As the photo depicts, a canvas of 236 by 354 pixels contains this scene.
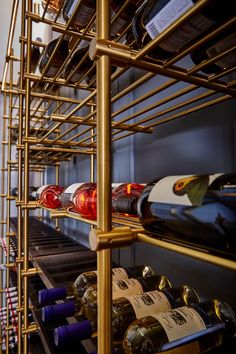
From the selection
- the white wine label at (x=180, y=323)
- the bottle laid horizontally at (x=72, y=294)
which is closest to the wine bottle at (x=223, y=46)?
the white wine label at (x=180, y=323)

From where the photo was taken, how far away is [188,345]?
34 cm

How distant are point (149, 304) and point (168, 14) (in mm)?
410

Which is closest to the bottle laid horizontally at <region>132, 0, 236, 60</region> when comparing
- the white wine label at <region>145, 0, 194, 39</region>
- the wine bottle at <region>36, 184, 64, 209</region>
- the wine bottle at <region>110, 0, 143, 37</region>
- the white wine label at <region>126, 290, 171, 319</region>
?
the white wine label at <region>145, 0, 194, 39</region>

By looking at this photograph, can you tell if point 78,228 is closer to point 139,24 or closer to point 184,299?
point 184,299

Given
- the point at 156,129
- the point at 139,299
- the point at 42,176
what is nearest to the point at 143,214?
the point at 139,299

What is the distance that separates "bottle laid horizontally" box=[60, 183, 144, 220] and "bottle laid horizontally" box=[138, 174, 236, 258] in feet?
0.43

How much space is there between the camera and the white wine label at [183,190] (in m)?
0.23

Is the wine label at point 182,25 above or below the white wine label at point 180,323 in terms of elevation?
above

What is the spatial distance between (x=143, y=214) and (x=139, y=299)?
0.61ft

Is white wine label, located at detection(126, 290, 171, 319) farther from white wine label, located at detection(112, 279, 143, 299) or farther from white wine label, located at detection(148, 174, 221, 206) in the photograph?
white wine label, located at detection(148, 174, 221, 206)

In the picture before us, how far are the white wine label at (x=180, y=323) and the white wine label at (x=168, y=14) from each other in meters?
0.37

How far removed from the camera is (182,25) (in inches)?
9.9

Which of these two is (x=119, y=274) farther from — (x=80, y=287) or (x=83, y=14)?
(x=83, y=14)

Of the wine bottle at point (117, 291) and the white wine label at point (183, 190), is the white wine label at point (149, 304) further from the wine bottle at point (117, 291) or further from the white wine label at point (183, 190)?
the white wine label at point (183, 190)
